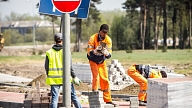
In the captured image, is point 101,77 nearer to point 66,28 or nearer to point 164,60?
point 66,28

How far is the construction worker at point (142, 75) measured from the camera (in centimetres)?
1236

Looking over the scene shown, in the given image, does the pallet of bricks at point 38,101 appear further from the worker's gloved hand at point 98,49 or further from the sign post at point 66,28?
the sign post at point 66,28

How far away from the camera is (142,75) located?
12602 millimetres

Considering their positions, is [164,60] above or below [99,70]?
below

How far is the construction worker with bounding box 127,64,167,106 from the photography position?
1236 cm

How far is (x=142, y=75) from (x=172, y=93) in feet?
10.7

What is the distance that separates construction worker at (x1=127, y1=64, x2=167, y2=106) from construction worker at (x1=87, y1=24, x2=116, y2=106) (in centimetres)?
90

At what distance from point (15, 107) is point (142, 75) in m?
3.29

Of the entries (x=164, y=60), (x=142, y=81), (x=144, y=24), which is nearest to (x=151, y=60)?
(x=164, y=60)

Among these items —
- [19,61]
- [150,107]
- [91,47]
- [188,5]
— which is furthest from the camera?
[188,5]

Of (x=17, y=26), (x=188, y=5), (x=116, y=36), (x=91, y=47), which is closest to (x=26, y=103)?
(x=91, y=47)

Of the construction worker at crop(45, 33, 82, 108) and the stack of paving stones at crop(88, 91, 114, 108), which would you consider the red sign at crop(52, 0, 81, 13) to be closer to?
the construction worker at crop(45, 33, 82, 108)

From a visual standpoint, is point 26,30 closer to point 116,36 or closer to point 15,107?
point 116,36

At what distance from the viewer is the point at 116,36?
→ 9288 cm
